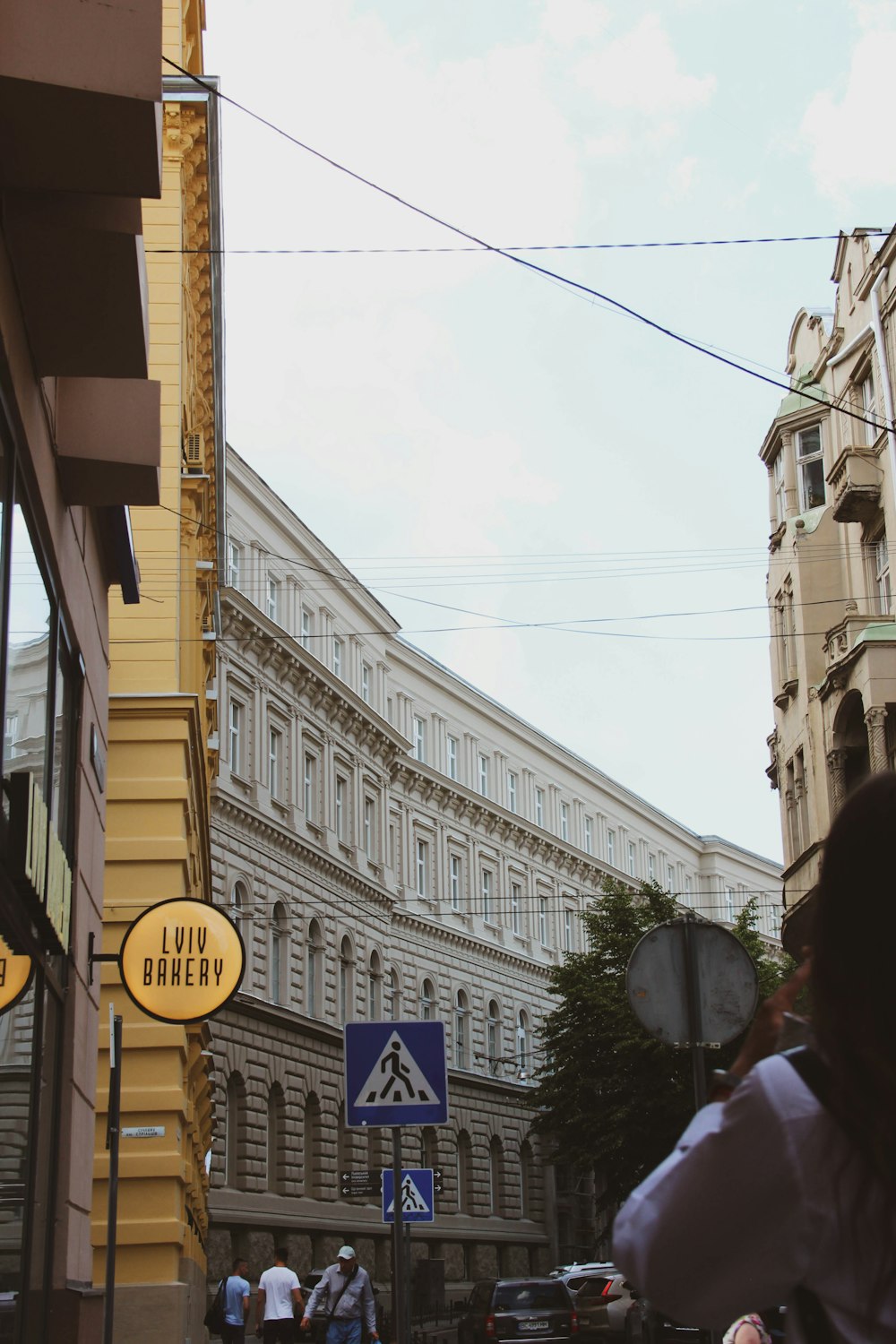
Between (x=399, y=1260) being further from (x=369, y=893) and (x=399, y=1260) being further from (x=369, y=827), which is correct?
(x=369, y=827)

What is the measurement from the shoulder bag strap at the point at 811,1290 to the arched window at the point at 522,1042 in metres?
65.3

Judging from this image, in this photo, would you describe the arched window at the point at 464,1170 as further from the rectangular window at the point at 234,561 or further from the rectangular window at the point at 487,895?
the rectangular window at the point at 234,561

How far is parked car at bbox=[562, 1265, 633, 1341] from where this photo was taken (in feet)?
103

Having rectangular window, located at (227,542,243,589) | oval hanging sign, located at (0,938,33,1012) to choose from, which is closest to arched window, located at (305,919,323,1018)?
rectangular window, located at (227,542,243,589)

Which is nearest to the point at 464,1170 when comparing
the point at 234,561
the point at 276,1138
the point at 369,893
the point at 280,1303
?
the point at 369,893

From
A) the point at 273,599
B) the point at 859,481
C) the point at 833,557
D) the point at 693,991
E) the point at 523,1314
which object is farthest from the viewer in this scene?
the point at 273,599

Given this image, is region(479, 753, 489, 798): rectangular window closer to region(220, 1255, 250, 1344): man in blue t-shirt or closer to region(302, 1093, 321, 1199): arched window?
region(302, 1093, 321, 1199): arched window

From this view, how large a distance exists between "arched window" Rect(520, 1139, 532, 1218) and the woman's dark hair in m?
64.5

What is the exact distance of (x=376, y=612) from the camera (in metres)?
55.4

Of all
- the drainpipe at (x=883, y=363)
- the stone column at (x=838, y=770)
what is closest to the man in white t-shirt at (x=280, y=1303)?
the stone column at (x=838, y=770)

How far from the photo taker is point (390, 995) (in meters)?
55.2

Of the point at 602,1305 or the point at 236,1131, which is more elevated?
the point at 236,1131

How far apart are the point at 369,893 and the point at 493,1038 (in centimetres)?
1344

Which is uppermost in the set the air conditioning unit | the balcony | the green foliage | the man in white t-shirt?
the balcony
